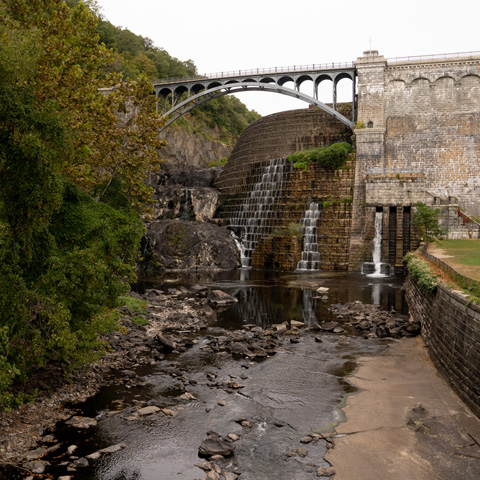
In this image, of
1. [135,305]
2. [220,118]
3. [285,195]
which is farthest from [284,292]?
[220,118]

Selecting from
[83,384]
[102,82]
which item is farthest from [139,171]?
[83,384]

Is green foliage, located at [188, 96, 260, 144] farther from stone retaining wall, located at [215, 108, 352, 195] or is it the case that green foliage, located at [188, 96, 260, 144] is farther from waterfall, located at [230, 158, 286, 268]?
waterfall, located at [230, 158, 286, 268]

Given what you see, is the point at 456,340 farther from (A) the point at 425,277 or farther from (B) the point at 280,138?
(B) the point at 280,138

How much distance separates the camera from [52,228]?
10.6 m

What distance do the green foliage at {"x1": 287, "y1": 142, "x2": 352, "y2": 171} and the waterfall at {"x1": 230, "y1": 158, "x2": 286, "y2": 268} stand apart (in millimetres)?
2631

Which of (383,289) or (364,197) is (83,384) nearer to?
(383,289)

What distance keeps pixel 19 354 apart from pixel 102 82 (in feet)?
34.8

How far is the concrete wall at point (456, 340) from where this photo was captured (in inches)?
404

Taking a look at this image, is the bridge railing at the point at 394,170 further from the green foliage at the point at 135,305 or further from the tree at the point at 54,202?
the tree at the point at 54,202

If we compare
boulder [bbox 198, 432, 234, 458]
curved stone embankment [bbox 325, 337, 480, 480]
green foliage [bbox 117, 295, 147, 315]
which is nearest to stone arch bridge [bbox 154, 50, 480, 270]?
green foliage [bbox 117, 295, 147, 315]

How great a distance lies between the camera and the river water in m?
8.48

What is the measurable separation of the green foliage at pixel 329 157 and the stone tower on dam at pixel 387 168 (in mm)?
619

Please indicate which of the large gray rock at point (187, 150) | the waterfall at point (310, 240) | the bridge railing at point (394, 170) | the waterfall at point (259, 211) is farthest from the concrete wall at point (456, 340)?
the large gray rock at point (187, 150)

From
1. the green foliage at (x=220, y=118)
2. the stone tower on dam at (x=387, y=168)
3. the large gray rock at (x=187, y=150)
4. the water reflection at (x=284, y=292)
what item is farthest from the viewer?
the green foliage at (x=220, y=118)
